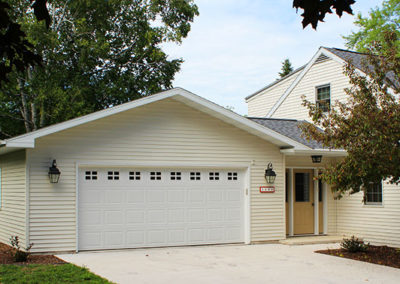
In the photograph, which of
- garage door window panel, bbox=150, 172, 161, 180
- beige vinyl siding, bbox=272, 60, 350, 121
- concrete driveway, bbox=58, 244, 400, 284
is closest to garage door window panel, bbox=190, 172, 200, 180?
garage door window panel, bbox=150, 172, 161, 180

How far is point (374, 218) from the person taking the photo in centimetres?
1370

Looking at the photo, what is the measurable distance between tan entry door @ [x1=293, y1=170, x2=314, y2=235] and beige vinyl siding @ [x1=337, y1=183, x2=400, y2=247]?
891 millimetres

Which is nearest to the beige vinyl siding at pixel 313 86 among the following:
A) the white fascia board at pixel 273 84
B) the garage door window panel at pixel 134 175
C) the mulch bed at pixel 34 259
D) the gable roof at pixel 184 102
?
the white fascia board at pixel 273 84

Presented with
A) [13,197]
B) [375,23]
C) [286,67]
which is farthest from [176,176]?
[286,67]

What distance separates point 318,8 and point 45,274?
7.20 meters

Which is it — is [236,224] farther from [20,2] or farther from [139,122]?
[20,2]

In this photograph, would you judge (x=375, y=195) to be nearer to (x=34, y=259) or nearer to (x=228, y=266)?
(x=228, y=266)

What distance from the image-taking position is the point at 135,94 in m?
24.3

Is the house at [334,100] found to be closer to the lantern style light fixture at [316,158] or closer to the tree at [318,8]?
the lantern style light fixture at [316,158]

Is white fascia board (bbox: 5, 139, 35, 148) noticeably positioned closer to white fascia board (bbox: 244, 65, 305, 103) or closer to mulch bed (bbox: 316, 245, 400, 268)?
mulch bed (bbox: 316, 245, 400, 268)

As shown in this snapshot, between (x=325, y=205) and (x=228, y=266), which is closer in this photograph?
(x=228, y=266)

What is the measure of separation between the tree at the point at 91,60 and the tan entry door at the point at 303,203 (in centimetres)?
1048

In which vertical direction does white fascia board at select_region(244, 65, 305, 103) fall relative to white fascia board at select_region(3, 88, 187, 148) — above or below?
above

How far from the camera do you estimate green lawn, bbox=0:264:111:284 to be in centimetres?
823
